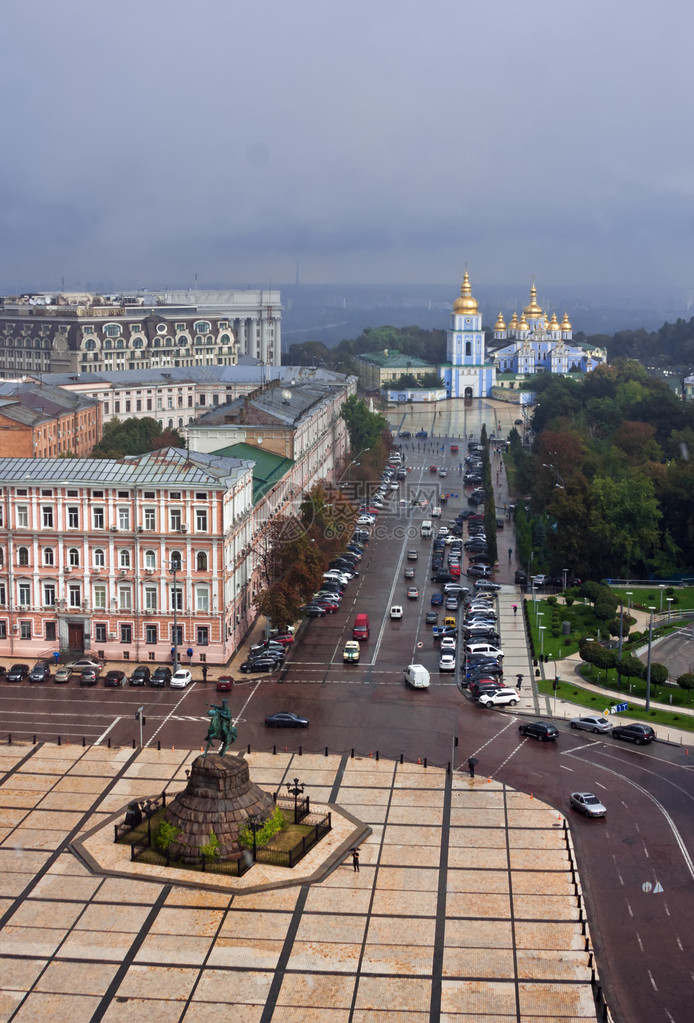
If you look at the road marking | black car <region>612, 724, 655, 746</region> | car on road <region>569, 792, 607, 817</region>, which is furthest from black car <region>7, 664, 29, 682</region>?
car on road <region>569, 792, 607, 817</region>

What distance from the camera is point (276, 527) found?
76.7 metres

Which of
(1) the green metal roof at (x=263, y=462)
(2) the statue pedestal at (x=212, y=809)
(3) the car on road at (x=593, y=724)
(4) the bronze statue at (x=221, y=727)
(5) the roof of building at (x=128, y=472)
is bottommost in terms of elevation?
(3) the car on road at (x=593, y=724)

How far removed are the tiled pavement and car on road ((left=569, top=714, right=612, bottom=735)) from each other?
353 inches

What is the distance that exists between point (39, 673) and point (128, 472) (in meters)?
10.9

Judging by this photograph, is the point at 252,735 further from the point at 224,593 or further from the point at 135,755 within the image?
the point at 224,593

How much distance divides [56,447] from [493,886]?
72853mm

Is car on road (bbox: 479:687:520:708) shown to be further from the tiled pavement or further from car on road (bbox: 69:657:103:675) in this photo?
car on road (bbox: 69:657:103:675)

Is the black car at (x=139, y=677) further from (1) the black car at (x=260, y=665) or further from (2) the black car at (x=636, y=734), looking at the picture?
(2) the black car at (x=636, y=734)

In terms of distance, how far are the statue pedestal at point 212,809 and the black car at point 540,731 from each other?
1604 cm

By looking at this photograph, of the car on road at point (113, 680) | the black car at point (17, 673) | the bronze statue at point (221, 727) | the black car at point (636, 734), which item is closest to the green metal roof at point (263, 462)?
the car on road at point (113, 680)

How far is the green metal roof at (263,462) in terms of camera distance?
81.6m

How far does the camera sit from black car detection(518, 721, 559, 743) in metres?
55.3

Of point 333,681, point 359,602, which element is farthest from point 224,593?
point 359,602

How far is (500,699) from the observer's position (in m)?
60.2
